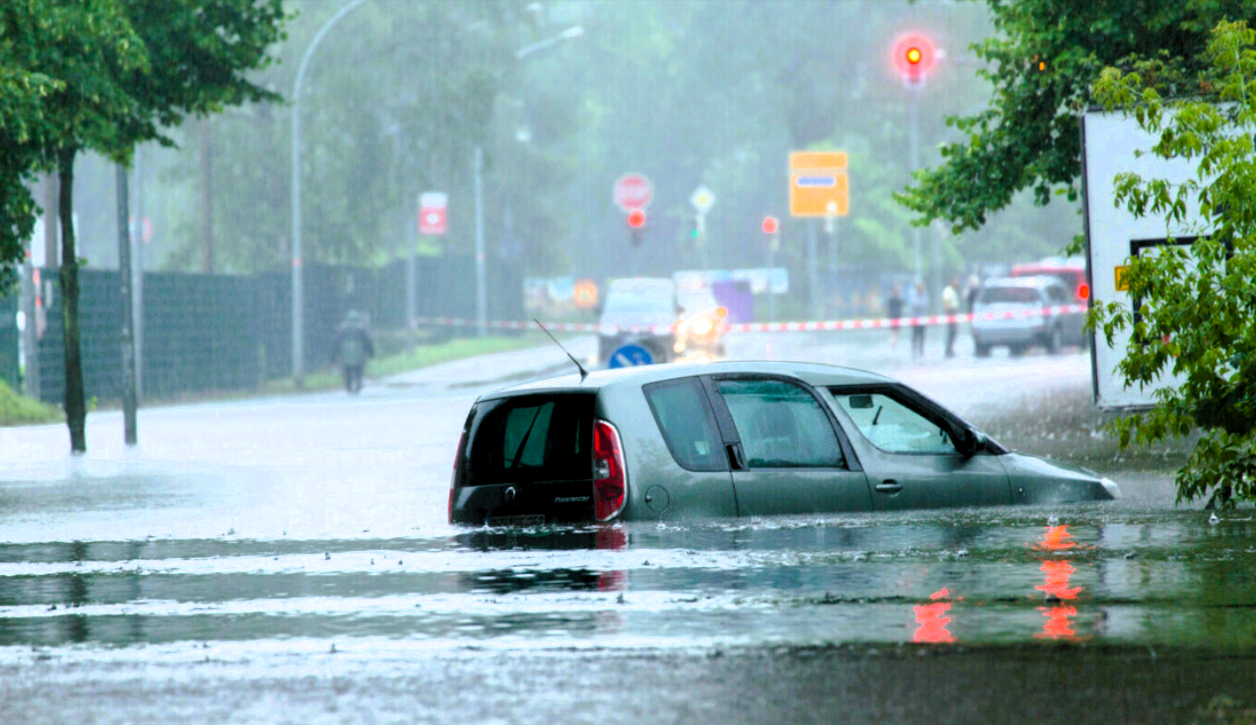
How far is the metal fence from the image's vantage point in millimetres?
30688

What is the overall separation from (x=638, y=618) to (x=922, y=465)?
3.16m

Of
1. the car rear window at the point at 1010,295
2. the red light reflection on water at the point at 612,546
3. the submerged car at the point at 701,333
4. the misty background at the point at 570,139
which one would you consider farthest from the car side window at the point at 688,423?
the car rear window at the point at 1010,295

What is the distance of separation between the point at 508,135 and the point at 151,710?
6148 centimetres

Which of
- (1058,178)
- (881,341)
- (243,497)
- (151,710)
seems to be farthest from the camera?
(881,341)

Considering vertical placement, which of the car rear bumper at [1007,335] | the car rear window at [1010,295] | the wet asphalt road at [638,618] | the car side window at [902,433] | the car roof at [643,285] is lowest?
the wet asphalt road at [638,618]

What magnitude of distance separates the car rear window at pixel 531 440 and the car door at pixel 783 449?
2.34 ft

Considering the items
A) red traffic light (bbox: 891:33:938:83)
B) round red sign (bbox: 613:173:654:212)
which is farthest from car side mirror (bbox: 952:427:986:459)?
round red sign (bbox: 613:173:654:212)

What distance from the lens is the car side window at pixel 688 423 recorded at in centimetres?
988

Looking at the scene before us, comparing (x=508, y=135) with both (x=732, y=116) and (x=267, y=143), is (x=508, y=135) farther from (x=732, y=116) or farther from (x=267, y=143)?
(x=732, y=116)

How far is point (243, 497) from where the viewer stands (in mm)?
15930

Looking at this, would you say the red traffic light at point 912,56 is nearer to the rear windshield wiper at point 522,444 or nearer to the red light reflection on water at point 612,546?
the rear windshield wiper at point 522,444

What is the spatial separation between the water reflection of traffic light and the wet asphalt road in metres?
0.03

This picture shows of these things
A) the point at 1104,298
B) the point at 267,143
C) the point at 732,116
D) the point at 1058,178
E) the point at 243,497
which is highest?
the point at 732,116

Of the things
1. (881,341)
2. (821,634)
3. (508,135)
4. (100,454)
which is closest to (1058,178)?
(100,454)
